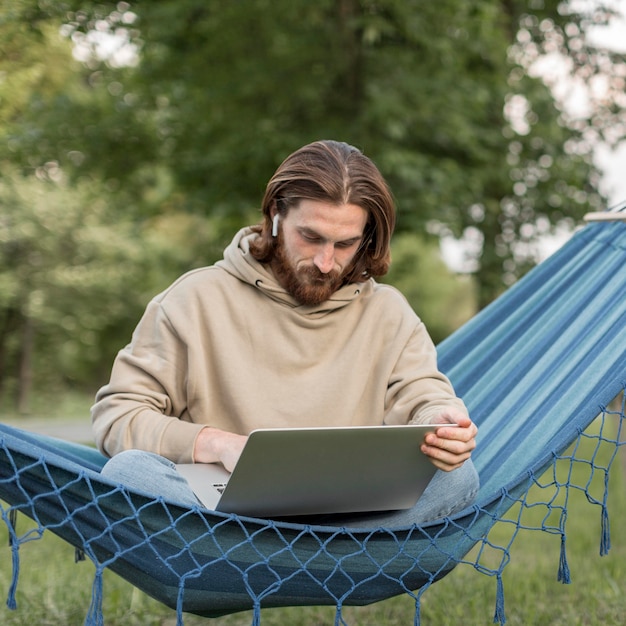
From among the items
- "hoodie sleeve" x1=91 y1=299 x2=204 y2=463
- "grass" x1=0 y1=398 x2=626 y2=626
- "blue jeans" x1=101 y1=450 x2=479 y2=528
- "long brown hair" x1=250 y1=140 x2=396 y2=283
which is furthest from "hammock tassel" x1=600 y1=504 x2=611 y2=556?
"hoodie sleeve" x1=91 y1=299 x2=204 y2=463

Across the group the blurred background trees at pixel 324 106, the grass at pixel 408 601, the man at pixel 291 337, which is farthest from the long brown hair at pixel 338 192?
the blurred background trees at pixel 324 106

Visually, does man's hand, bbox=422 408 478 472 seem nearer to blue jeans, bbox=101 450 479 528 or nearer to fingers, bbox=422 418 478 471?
fingers, bbox=422 418 478 471

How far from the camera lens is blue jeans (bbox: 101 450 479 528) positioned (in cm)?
Result: 166

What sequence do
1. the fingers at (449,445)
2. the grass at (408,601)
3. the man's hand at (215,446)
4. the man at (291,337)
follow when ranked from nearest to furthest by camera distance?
the fingers at (449,445) → the man's hand at (215,446) → the man at (291,337) → the grass at (408,601)

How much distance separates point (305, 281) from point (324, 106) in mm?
4486

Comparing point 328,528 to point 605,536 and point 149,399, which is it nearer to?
point 149,399

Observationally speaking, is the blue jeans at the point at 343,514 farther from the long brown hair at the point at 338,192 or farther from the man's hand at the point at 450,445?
the long brown hair at the point at 338,192

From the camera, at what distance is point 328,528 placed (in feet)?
5.60

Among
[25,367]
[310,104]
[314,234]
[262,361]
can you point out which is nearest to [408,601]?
[262,361]

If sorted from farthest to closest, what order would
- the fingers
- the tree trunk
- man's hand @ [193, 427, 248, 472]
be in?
the tree trunk
man's hand @ [193, 427, 248, 472]
the fingers

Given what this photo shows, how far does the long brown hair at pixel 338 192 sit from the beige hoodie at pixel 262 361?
58 millimetres

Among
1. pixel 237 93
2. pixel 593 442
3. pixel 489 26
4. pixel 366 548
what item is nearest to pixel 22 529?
pixel 366 548

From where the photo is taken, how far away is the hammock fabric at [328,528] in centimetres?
163

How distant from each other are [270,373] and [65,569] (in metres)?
1.49
